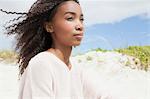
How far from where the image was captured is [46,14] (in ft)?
5.28

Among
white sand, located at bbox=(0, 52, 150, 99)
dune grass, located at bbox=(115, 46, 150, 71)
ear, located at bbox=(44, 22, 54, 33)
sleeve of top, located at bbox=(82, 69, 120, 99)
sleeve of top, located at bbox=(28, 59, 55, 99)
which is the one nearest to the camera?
sleeve of top, located at bbox=(28, 59, 55, 99)

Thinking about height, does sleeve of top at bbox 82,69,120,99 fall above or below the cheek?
below

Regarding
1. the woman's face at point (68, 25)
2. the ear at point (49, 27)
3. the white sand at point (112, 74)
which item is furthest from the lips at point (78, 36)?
the white sand at point (112, 74)

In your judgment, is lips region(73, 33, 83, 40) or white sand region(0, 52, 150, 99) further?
white sand region(0, 52, 150, 99)

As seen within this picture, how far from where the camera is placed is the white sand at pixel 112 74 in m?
4.16

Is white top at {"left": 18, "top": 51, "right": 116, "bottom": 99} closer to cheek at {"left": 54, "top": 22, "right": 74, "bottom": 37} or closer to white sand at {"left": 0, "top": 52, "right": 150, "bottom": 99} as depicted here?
cheek at {"left": 54, "top": 22, "right": 74, "bottom": 37}

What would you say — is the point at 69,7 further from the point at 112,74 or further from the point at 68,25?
the point at 112,74

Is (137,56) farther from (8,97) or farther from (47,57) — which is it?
(47,57)

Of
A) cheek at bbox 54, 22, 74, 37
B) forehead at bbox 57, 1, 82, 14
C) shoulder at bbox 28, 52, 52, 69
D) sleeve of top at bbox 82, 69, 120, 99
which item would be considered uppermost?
forehead at bbox 57, 1, 82, 14

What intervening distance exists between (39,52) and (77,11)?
229 mm

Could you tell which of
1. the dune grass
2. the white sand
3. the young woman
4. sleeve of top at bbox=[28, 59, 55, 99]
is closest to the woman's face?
the young woman

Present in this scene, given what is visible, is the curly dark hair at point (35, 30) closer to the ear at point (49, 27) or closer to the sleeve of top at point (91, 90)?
the ear at point (49, 27)

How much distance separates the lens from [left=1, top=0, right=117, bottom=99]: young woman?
4.89ft

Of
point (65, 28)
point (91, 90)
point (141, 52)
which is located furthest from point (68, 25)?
point (141, 52)
